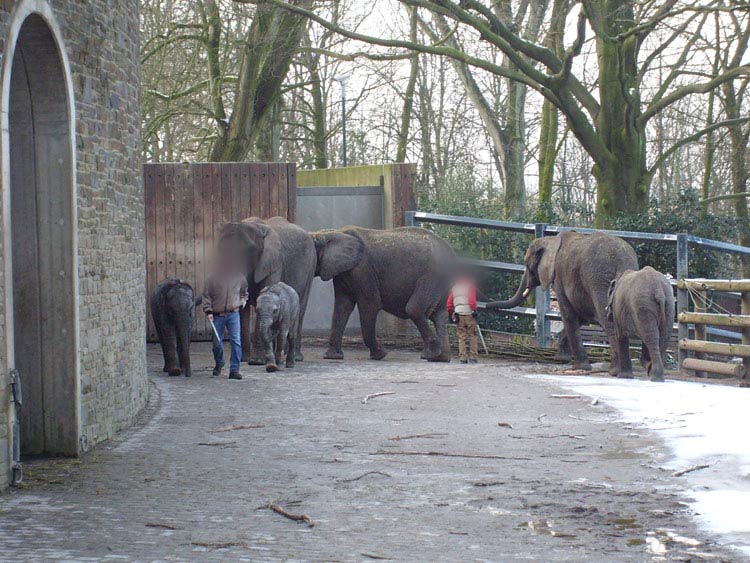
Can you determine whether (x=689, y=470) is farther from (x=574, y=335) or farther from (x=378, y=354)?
(x=378, y=354)

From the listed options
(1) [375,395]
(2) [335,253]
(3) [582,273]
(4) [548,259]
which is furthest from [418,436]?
(2) [335,253]

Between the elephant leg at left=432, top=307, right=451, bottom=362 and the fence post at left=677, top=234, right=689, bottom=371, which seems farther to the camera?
the elephant leg at left=432, top=307, right=451, bottom=362

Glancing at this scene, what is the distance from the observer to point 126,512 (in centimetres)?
755

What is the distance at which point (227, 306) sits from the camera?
587 inches

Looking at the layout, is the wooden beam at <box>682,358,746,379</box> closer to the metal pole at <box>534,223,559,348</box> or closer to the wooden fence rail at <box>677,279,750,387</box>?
the wooden fence rail at <box>677,279,750,387</box>

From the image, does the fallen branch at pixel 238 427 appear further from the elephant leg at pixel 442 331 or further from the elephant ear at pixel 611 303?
the elephant leg at pixel 442 331

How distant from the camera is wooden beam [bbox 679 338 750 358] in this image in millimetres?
14375

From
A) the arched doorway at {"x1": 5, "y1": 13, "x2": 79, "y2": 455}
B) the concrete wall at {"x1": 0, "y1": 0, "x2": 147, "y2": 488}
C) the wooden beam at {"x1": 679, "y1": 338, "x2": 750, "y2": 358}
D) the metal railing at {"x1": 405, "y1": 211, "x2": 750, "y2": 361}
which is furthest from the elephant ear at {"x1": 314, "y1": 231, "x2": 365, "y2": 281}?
the arched doorway at {"x1": 5, "y1": 13, "x2": 79, "y2": 455}

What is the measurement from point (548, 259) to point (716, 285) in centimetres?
294

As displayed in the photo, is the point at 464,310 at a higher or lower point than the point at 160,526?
higher

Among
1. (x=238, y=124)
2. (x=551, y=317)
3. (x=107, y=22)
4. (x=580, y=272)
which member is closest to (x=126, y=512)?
(x=107, y=22)

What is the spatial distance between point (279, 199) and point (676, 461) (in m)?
11.9

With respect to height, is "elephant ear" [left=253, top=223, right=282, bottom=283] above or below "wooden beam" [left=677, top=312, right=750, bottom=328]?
above

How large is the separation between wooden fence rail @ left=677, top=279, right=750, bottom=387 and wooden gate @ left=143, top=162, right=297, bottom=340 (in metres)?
7.02
